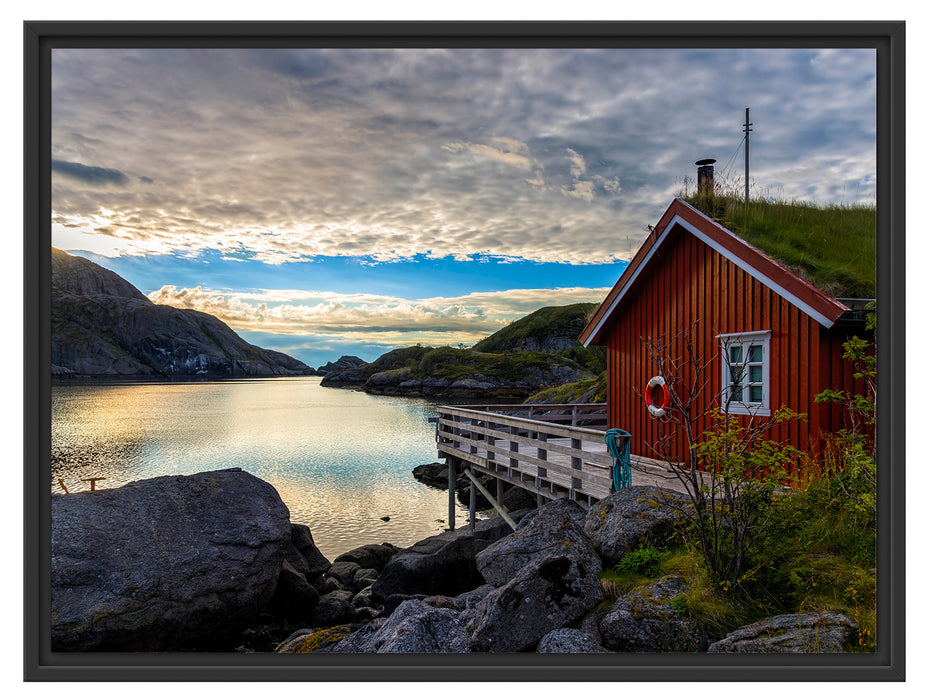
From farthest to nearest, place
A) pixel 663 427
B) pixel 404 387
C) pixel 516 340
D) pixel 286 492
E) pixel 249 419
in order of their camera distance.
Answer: pixel 516 340 → pixel 404 387 → pixel 249 419 → pixel 286 492 → pixel 663 427

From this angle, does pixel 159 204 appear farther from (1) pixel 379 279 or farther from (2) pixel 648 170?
(2) pixel 648 170

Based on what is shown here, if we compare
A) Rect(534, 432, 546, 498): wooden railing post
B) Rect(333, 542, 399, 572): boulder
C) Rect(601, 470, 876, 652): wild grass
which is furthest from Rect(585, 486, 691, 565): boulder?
Rect(333, 542, 399, 572): boulder

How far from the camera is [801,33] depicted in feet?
13.5

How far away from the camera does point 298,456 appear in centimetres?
2708

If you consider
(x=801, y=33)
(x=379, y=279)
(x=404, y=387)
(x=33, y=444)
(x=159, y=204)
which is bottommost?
(x=404, y=387)

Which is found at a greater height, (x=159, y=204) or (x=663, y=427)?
(x=159, y=204)

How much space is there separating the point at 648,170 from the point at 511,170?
1.82m

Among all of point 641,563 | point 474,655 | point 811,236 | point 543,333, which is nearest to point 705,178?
point 811,236

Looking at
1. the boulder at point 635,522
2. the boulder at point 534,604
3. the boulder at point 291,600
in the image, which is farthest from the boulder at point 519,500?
the boulder at point 534,604

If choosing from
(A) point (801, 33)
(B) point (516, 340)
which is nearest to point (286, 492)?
(A) point (801, 33)

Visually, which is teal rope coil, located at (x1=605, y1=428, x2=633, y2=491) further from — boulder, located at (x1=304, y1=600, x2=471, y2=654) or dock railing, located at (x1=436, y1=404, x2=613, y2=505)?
boulder, located at (x1=304, y1=600, x2=471, y2=654)

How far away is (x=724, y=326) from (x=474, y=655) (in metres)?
6.58

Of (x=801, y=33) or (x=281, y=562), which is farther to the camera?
(x=281, y=562)

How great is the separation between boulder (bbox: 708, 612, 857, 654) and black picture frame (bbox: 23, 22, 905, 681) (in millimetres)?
77
